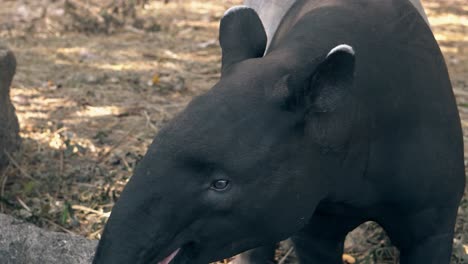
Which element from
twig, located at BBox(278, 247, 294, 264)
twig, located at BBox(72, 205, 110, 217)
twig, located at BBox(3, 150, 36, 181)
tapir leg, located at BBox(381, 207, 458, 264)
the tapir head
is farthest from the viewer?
twig, located at BBox(3, 150, 36, 181)

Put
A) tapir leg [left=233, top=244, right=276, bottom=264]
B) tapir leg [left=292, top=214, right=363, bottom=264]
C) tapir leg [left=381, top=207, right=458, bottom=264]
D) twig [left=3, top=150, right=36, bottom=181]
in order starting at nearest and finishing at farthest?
tapir leg [left=381, top=207, right=458, bottom=264]
tapir leg [left=292, top=214, right=363, bottom=264]
tapir leg [left=233, top=244, right=276, bottom=264]
twig [left=3, top=150, right=36, bottom=181]

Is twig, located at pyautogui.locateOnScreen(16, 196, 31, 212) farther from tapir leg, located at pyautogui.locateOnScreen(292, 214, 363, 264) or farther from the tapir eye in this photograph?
the tapir eye

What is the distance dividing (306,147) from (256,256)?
4.16 ft

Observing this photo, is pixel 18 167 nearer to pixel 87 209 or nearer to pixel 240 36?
pixel 87 209

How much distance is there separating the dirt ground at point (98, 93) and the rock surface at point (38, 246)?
541 mm

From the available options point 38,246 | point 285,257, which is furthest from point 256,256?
point 38,246

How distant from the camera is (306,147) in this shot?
219cm

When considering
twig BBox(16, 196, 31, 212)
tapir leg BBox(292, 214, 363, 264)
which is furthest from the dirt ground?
tapir leg BBox(292, 214, 363, 264)

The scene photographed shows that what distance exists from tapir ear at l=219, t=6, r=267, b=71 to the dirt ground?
150cm

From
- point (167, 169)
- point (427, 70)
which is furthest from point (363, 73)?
point (167, 169)

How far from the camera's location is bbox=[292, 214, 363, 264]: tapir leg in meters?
2.74

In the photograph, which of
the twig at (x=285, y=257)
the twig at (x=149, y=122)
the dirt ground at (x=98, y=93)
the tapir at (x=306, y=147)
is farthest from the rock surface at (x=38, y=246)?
the twig at (x=149, y=122)

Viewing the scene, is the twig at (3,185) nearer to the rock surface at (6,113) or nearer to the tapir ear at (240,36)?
the rock surface at (6,113)

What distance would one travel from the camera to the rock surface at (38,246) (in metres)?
3.17
